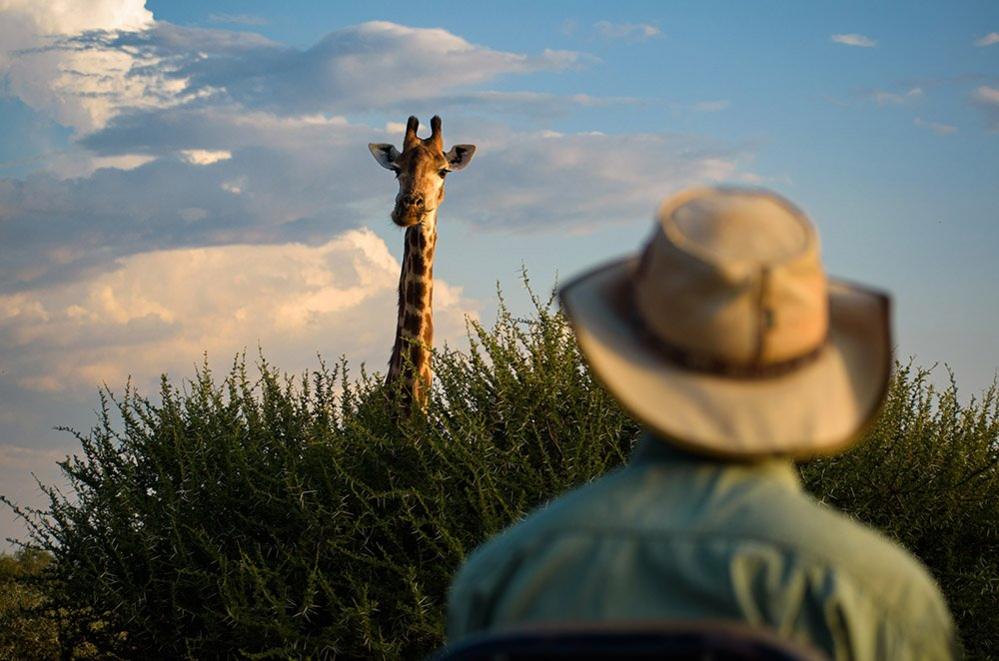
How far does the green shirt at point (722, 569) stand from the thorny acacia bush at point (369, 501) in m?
5.06

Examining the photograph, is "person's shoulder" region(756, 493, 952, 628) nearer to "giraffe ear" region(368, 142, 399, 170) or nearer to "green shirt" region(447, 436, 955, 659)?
"green shirt" region(447, 436, 955, 659)

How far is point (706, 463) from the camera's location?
1.91 meters

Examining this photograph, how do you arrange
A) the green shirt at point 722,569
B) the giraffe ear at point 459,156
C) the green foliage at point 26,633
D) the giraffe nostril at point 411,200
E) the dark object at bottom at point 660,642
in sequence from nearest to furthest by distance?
1. the dark object at bottom at point 660,642
2. the green shirt at point 722,569
3. the green foliage at point 26,633
4. the giraffe nostril at point 411,200
5. the giraffe ear at point 459,156

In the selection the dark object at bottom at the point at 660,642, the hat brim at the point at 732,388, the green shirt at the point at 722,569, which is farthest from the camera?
the hat brim at the point at 732,388

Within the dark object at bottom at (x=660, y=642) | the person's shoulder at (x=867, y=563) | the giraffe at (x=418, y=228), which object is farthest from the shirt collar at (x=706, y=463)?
the giraffe at (x=418, y=228)

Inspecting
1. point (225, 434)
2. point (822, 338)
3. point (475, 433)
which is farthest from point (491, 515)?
point (822, 338)

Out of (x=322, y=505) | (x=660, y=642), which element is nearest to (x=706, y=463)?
(x=660, y=642)

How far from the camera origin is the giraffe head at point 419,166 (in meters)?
10.8

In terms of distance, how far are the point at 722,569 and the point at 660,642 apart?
151mm

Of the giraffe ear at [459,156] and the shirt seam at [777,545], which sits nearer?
the shirt seam at [777,545]

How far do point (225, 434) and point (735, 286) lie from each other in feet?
21.9

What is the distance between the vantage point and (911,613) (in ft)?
5.82

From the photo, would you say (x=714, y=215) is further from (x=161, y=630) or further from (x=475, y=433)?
(x=161, y=630)

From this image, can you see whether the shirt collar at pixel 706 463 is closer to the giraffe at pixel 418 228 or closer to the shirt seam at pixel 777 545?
the shirt seam at pixel 777 545
